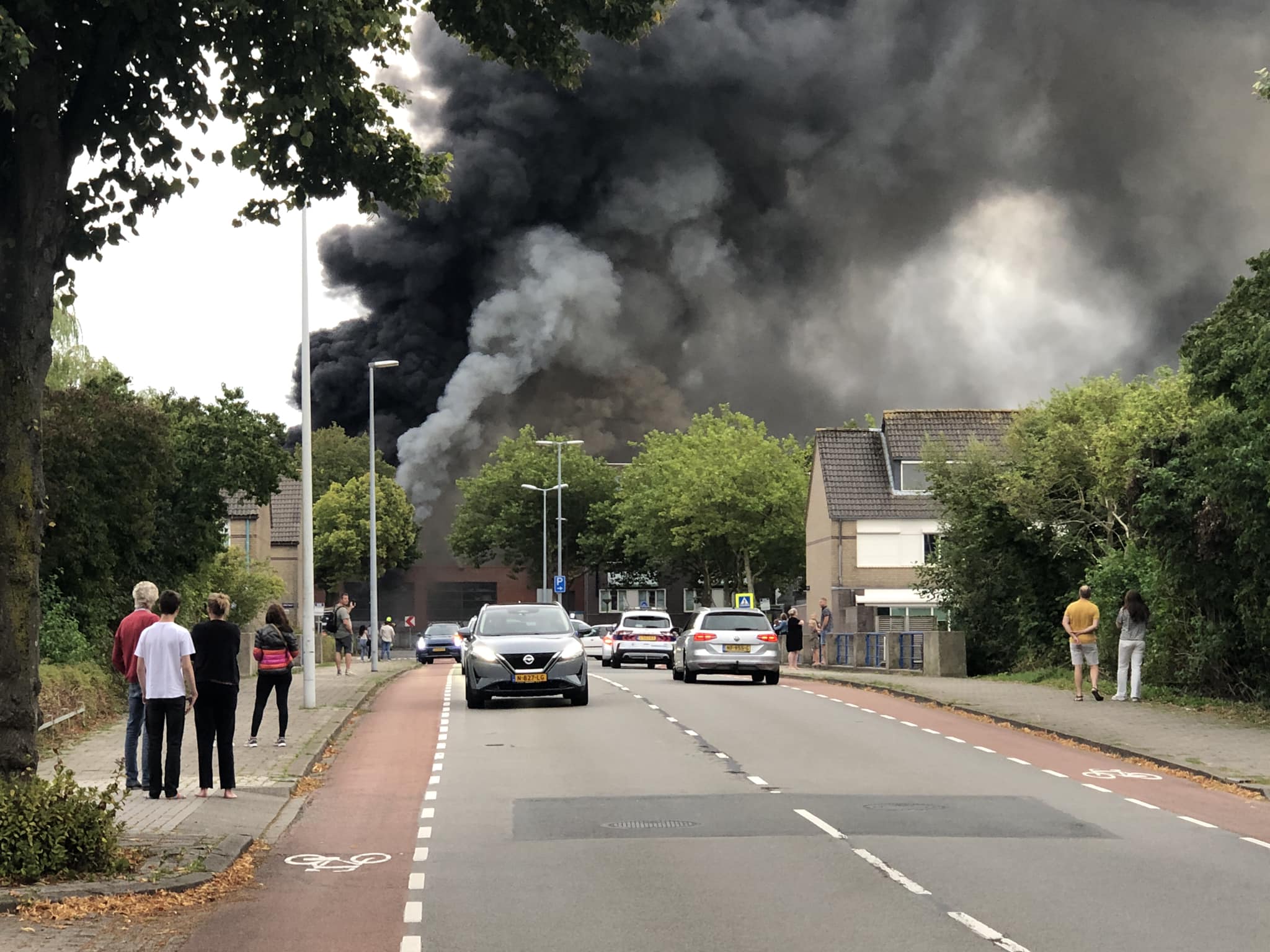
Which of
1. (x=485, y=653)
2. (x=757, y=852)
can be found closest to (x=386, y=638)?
(x=485, y=653)

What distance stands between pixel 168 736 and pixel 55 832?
4.41 m

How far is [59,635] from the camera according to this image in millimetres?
23828

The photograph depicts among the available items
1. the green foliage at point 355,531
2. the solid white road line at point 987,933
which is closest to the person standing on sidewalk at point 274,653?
the solid white road line at point 987,933

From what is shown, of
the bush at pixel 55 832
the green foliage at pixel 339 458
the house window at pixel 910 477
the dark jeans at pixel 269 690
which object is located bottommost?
the bush at pixel 55 832

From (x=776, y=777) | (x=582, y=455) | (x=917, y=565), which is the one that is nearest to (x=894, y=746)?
(x=776, y=777)

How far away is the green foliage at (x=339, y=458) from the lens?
366 feet

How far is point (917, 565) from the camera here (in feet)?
140

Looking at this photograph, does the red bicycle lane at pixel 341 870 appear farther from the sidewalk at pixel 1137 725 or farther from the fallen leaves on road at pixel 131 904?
the sidewalk at pixel 1137 725

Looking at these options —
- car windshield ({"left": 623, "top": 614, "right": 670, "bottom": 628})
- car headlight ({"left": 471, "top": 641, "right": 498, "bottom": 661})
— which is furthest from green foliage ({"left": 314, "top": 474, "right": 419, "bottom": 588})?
car headlight ({"left": 471, "top": 641, "right": 498, "bottom": 661})

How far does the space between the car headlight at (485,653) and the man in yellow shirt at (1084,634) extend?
353 inches

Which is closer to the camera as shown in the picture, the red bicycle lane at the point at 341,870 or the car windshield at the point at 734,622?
the red bicycle lane at the point at 341,870

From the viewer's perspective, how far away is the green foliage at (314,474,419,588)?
97.2m

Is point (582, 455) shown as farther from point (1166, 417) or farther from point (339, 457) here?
point (1166, 417)

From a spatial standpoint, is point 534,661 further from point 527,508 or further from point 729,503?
point 527,508
